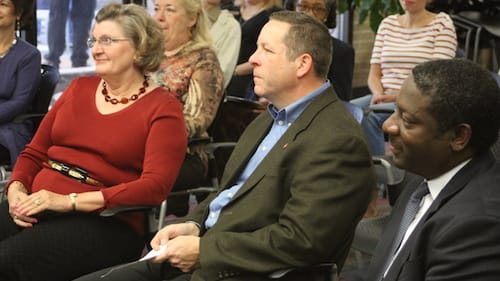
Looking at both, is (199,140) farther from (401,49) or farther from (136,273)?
(401,49)

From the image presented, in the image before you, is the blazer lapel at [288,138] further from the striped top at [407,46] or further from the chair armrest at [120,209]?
the striped top at [407,46]

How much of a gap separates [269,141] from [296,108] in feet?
0.48

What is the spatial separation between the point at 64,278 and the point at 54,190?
34cm

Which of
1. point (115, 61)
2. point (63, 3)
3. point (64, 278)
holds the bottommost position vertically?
point (63, 3)

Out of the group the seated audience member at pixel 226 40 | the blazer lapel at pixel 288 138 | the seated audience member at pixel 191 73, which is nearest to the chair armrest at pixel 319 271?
the blazer lapel at pixel 288 138

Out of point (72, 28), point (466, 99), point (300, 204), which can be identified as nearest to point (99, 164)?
point (300, 204)

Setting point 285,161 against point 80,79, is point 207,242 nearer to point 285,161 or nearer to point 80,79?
point 285,161

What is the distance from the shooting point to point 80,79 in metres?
3.45

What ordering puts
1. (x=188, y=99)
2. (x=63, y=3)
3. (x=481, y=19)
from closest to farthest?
(x=188, y=99) < (x=63, y=3) < (x=481, y=19)

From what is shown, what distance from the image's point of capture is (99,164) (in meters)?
3.21

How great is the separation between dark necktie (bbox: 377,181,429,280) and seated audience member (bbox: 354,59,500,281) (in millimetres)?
32

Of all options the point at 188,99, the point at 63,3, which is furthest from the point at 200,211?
the point at 63,3

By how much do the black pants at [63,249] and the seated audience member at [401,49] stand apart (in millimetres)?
2188

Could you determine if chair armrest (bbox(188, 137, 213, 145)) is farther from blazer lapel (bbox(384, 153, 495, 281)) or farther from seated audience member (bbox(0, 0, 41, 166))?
blazer lapel (bbox(384, 153, 495, 281))
